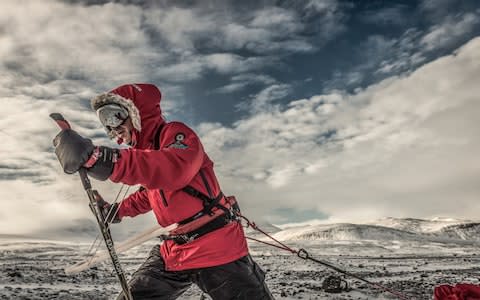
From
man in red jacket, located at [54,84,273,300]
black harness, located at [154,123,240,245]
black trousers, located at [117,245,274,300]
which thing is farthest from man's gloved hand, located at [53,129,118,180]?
black trousers, located at [117,245,274,300]

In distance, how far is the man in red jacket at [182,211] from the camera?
2.43 meters

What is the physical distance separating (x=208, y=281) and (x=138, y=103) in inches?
58.0

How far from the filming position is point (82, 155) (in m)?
2.04

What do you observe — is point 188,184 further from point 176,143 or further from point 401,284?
point 401,284

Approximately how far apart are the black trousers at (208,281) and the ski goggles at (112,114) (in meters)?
1.18

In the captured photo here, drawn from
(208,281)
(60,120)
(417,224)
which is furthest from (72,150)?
(417,224)

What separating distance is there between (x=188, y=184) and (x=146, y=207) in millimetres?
1215

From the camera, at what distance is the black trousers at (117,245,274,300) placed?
2711 mm

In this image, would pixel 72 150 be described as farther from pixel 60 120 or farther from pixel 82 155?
pixel 60 120

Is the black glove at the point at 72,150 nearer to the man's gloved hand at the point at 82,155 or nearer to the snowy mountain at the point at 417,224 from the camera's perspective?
the man's gloved hand at the point at 82,155

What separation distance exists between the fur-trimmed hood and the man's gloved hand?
29.3 inches

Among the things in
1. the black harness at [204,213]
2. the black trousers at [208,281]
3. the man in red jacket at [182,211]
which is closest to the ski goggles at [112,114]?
the man in red jacket at [182,211]

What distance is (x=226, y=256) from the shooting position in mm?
2744

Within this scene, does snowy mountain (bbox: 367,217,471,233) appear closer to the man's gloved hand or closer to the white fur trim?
the white fur trim
